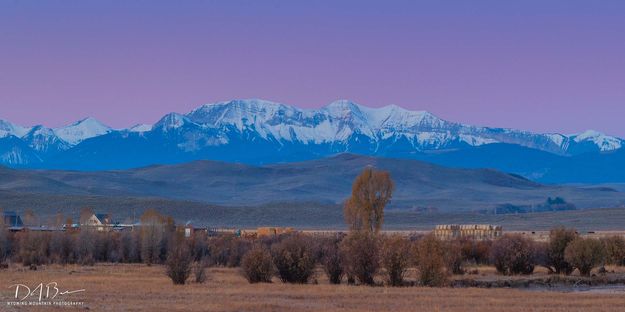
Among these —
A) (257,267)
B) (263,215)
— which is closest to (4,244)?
(257,267)

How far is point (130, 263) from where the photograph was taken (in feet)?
227

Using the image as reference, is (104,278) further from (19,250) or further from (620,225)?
(620,225)

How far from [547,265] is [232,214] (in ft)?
326

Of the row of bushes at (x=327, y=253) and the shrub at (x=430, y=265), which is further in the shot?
the row of bushes at (x=327, y=253)

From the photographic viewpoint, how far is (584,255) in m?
58.2

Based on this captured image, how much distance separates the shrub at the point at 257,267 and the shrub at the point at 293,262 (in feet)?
2.19

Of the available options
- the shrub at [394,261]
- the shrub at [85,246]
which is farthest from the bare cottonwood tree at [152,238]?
the shrub at [394,261]
